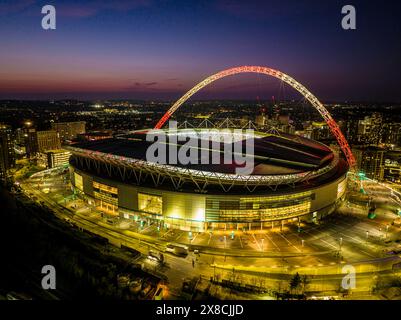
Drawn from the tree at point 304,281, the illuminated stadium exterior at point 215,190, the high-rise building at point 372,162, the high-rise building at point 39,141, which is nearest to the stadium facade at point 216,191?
the illuminated stadium exterior at point 215,190

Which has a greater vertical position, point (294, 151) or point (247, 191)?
point (294, 151)

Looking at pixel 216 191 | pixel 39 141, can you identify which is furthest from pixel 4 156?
pixel 216 191

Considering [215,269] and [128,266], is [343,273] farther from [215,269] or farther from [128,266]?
[128,266]

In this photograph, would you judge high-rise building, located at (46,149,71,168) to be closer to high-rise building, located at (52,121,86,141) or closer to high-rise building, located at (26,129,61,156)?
high-rise building, located at (26,129,61,156)

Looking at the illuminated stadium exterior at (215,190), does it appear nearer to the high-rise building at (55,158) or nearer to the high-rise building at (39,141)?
the high-rise building at (55,158)

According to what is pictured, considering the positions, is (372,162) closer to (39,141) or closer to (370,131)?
(370,131)
